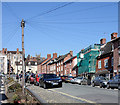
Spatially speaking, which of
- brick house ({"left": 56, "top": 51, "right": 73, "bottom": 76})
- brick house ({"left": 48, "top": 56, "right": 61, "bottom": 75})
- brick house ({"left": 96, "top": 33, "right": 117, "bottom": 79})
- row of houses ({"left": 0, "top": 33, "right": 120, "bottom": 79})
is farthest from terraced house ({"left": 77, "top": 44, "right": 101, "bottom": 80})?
brick house ({"left": 48, "top": 56, "right": 61, "bottom": 75})

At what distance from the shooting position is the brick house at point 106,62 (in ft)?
132

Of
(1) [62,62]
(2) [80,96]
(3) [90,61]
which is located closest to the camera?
(2) [80,96]

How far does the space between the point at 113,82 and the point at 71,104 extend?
1338 cm

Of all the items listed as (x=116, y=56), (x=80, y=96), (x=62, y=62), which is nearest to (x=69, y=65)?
(x=62, y=62)

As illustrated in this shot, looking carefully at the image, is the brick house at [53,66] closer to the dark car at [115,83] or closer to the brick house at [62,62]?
the brick house at [62,62]

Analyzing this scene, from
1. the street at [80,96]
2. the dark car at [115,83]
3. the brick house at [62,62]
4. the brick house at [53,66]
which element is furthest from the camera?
the brick house at [53,66]

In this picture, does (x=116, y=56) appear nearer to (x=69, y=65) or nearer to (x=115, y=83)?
(x=115, y=83)

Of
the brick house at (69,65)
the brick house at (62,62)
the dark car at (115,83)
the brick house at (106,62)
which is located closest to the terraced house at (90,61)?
the brick house at (106,62)

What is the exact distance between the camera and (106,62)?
42.0 m

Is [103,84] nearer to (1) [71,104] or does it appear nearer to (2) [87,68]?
(1) [71,104]

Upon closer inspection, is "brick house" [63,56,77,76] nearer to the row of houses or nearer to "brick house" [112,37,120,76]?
Result: the row of houses

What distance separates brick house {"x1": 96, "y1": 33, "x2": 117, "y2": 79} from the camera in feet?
132

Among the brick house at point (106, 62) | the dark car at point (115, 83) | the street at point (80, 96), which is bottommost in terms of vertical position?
the street at point (80, 96)

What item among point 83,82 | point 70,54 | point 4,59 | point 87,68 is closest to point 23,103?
point 83,82
